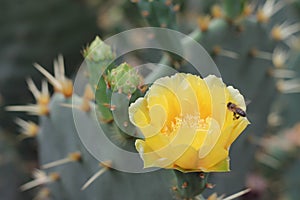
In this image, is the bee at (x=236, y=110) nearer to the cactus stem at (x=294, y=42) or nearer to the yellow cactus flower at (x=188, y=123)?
the yellow cactus flower at (x=188, y=123)

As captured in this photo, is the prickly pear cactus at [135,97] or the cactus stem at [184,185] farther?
the prickly pear cactus at [135,97]

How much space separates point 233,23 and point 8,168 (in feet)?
3.65

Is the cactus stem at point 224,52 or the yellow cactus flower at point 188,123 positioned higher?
the cactus stem at point 224,52

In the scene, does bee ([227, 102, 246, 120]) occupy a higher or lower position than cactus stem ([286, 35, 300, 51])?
lower

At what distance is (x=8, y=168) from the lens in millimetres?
2365

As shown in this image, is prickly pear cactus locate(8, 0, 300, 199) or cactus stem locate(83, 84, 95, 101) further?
cactus stem locate(83, 84, 95, 101)

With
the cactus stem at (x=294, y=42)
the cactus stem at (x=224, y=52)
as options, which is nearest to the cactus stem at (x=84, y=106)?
the cactus stem at (x=224, y=52)

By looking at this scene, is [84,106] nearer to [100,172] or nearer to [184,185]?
[100,172]

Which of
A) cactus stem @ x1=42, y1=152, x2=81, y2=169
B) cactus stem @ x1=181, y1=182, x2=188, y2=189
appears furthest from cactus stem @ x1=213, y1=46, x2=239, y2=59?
cactus stem @ x1=181, y1=182, x2=188, y2=189

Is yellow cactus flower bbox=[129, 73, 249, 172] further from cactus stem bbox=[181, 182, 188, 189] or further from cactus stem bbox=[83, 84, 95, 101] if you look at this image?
cactus stem bbox=[83, 84, 95, 101]

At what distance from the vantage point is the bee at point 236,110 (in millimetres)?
958

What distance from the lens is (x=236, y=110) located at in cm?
96

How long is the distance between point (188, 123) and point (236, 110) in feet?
0.26

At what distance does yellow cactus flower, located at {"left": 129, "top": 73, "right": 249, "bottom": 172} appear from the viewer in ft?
3.06
